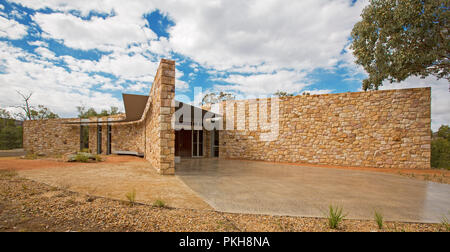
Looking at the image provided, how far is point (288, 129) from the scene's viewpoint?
10.2m

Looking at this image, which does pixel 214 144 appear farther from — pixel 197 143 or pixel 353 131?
pixel 353 131

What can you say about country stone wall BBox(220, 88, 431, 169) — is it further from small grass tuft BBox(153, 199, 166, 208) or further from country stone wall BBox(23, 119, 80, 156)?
country stone wall BBox(23, 119, 80, 156)

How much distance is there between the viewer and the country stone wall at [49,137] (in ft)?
48.4

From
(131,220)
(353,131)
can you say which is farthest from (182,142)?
(131,220)

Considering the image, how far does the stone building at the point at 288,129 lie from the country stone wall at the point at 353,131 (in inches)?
1.3

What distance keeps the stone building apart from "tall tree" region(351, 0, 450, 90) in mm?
1334

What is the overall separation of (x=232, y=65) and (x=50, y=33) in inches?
490

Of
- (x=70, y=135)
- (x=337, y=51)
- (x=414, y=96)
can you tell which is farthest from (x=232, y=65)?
(x=70, y=135)

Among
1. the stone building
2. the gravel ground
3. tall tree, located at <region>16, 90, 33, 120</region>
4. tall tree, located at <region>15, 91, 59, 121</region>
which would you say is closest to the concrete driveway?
the gravel ground

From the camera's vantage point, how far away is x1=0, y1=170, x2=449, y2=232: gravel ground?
7.18 feet

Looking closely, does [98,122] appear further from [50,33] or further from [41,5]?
[41,5]

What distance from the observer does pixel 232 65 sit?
16875 mm

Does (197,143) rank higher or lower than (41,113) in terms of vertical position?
lower

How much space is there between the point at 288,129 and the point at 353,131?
3118 millimetres
